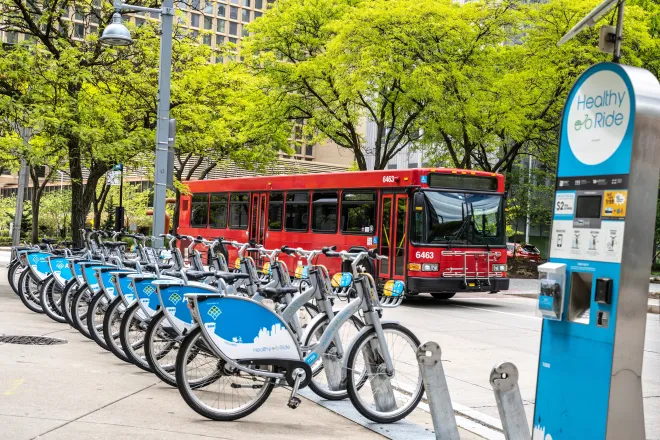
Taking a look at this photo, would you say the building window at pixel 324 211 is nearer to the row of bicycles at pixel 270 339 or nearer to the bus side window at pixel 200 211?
the bus side window at pixel 200 211

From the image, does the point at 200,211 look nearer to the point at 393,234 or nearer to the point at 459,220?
the point at 393,234

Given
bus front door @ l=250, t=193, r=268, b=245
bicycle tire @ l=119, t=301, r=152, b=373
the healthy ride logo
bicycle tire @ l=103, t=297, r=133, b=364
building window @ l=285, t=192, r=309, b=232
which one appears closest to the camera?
the healthy ride logo

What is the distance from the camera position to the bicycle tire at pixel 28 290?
42.9 ft

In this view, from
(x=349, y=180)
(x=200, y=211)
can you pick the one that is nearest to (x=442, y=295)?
(x=349, y=180)

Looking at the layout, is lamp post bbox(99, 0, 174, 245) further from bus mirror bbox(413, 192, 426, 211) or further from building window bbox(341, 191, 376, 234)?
building window bbox(341, 191, 376, 234)

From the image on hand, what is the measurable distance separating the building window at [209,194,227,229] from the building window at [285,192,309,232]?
13.5 feet

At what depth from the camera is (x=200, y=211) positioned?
92.9 feet

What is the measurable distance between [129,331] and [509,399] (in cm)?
449

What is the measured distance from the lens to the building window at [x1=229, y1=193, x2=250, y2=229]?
24844 mm

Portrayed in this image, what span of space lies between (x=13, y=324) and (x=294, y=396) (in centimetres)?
624

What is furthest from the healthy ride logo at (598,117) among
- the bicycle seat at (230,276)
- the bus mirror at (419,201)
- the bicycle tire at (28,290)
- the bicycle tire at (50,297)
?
the bus mirror at (419,201)

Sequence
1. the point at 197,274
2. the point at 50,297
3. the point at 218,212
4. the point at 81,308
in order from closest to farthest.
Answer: the point at 197,274 → the point at 81,308 → the point at 50,297 → the point at 218,212

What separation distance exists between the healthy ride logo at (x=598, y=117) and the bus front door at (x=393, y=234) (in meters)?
13.0

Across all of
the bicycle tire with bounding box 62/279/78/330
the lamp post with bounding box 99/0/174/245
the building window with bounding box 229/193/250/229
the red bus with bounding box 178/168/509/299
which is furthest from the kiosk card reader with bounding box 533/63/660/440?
the building window with bounding box 229/193/250/229
